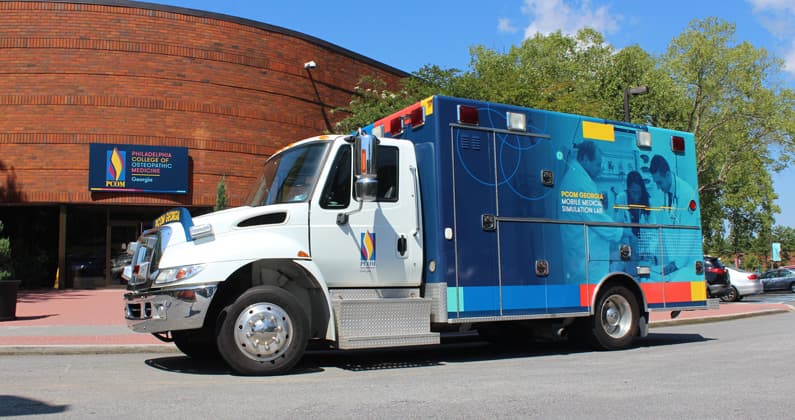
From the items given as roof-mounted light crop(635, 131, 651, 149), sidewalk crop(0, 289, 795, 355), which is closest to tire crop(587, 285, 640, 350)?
roof-mounted light crop(635, 131, 651, 149)

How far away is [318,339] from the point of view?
8.05 meters

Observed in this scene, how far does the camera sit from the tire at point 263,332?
272 inches

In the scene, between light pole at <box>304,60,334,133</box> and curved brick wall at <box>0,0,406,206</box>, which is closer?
curved brick wall at <box>0,0,406,206</box>

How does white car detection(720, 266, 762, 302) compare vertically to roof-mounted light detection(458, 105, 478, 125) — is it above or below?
below

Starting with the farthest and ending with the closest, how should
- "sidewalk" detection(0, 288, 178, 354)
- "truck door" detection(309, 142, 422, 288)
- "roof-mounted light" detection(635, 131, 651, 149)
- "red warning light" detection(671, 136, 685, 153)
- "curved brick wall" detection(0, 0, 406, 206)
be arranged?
"curved brick wall" detection(0, 0, 406, 206) → "red warning light" detection(671, 136, 685, 153) → "roof-mounted light" detection(635, 131, 651, 149) → "sidewalk" detection(0, 288, 178, 354) → "truck door" detection(309, 142, 422, 288)

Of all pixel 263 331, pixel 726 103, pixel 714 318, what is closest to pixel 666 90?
pixel 726 103

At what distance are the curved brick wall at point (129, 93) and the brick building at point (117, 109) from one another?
0.04 m

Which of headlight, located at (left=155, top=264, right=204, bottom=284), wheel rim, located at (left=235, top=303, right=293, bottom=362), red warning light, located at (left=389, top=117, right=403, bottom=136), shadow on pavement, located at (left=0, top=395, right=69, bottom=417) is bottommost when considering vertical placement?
shadow on pavement, located at (left=0, top=395, right=69, bottom=417)

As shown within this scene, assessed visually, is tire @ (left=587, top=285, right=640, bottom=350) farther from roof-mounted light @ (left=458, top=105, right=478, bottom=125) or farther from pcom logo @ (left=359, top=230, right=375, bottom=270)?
pcom logo @ (left=359, top=230, right=375, bottom=270)

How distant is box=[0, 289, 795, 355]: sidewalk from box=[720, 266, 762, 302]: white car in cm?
531

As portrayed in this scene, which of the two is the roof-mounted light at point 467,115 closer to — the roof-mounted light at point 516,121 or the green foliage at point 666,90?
the roof-mounted light at point 516,121

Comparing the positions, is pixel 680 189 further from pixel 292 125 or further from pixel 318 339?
pixel 292 125

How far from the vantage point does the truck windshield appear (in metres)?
7.63

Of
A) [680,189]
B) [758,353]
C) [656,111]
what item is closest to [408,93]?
[656,111]
